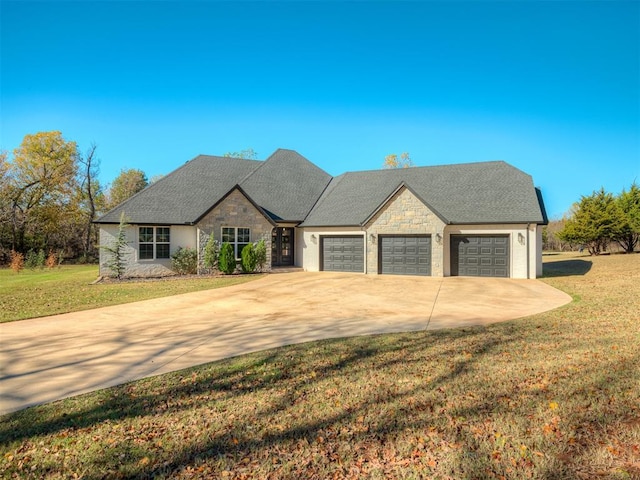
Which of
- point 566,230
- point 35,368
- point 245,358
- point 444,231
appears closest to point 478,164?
point 444,231

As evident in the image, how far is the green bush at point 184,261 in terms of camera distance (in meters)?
19.4

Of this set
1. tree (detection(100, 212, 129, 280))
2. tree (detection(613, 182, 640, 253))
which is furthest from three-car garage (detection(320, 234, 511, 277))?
tree (detection(613, 182, 640, 253))

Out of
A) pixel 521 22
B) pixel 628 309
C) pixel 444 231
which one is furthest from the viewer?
pixel 444 231

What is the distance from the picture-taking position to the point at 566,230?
1176 inches

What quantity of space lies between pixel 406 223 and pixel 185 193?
12.9 m

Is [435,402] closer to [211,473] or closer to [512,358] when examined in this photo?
[512,358]

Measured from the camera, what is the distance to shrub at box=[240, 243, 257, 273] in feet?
65.2

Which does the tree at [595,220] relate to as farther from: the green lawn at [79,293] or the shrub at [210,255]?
the shrub at [210,255]

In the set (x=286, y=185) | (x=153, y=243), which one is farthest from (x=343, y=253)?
(x=153, y=243)

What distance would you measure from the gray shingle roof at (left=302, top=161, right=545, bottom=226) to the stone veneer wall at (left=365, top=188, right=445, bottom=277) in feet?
1.48

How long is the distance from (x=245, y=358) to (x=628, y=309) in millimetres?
9375

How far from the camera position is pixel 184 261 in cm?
1942

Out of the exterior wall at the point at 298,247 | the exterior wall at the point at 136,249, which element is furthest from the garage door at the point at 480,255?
the exterior wall at the point at 136,249

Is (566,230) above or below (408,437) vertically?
above
